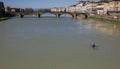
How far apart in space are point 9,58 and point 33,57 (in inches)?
34.0

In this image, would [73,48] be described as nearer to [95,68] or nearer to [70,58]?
[70,58]

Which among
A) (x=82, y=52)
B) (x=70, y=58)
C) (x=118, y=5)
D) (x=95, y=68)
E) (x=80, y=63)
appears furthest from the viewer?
(x=118, y=5)

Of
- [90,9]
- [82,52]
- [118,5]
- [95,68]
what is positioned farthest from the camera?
[90,9]

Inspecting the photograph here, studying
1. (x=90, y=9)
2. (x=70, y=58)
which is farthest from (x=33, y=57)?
(x=90, y=9)

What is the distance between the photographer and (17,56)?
1008 centimetres

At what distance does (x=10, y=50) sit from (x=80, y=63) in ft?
11.8

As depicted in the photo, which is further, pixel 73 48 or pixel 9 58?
pixel 73 48

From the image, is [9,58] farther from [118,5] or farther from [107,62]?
[118,5]

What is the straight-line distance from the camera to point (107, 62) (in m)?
9.29

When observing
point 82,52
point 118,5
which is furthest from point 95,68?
point 118,5

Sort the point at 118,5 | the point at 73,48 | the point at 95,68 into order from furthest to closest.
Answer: the point at 118,5, the point at 73,48, the point at 95,68

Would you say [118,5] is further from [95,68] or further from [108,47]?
[95,68]

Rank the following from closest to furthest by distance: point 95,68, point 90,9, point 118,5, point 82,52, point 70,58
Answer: point 95,68 < point 70,58 < point 82,52 < point 118,5 < point 90,9

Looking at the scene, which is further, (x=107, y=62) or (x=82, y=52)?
(x=82, y=52)
